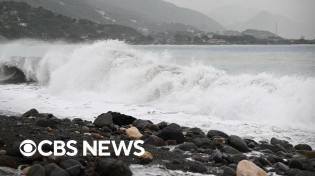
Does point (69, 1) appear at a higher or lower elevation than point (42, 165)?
higher

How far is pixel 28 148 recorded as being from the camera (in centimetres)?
553

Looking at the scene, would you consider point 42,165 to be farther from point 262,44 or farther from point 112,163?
point 262,44

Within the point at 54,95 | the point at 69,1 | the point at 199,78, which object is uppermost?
the point at 69,1

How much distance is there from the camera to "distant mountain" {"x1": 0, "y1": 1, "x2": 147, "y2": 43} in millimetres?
82537

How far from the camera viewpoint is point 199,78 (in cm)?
1428

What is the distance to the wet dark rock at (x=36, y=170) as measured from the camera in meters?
4.61

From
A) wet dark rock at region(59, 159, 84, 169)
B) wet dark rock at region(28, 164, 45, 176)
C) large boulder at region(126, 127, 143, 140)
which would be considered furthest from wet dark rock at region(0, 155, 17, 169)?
large boulder at region(126, 127, 143, 140)

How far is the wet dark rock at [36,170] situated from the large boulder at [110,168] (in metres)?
0.78

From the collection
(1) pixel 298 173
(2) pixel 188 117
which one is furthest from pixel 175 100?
(1) pixel 298 173

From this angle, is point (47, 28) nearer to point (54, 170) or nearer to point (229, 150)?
point (229, 150)

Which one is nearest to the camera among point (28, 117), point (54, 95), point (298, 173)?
point (298, 173)

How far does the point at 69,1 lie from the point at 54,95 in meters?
139

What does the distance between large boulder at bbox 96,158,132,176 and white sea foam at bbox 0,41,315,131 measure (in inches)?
243

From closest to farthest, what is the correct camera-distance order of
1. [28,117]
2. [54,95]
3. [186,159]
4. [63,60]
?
[186,159] < [28,117] < [54,95] < [63,60]
